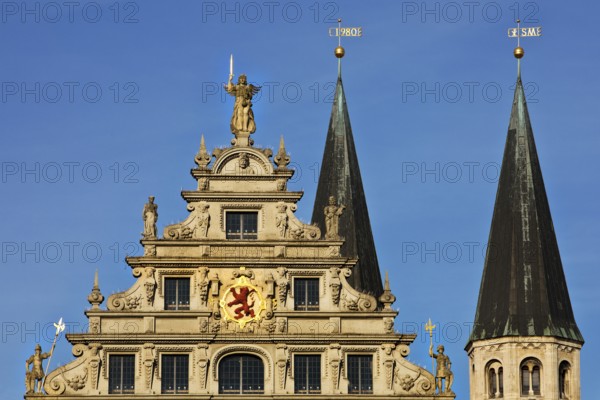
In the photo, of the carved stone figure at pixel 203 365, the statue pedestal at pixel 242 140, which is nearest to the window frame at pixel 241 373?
the carved stone figure at pixel 203 365

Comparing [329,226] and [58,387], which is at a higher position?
[329,226]

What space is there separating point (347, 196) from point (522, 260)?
7.16m

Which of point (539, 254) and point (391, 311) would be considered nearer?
point (391, 311)

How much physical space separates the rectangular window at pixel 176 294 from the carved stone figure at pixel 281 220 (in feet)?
11.7

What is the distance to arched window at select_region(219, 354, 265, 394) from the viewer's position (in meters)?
74.4

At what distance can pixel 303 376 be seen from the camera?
245 ft

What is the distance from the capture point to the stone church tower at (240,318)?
7438 cm

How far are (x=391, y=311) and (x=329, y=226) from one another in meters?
3.59

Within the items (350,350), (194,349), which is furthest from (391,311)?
(194,349)

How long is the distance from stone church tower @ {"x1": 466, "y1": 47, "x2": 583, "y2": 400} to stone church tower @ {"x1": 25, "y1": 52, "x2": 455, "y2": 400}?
8.64m

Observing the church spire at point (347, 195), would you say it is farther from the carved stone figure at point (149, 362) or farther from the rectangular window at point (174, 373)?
the carved stone figure at point (149, 362)

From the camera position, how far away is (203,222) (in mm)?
76188

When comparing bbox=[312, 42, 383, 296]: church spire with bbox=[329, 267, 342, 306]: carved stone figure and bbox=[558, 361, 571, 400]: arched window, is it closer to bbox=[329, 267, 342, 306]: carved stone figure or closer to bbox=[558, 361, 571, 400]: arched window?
bbox=[558, 361, 571, 400]: arched window

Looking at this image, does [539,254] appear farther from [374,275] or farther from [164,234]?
[164,234]
